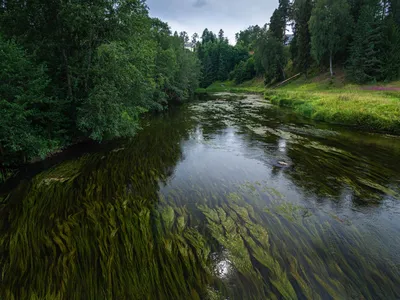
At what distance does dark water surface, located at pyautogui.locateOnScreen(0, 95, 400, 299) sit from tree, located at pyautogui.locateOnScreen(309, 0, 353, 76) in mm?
36094

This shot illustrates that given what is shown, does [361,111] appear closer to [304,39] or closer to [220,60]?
[304,39]

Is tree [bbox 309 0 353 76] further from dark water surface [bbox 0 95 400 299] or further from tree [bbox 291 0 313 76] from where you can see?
dark water surface [bbox 0 95 400 299]

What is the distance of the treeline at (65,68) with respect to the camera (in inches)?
378

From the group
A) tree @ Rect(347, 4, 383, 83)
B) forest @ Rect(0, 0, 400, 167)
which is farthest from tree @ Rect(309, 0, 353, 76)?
forest @ Rect(0, 0, 400, 167)

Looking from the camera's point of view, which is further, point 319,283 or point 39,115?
point 39,115

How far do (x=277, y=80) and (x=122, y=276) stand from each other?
60945mm

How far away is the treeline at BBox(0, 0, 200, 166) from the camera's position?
9.60m

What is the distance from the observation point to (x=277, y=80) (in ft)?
188

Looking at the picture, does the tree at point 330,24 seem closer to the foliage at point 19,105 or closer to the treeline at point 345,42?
the treeline at point 345,42

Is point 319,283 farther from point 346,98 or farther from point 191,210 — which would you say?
point 346,98

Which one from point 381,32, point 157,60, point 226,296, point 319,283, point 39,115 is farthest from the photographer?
point 381,32

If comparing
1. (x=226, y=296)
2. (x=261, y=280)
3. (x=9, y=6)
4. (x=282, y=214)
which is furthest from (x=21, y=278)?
(x=9, y=6)

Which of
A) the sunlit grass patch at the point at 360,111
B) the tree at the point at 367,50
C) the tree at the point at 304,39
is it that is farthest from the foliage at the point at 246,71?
the sunlit grass patch at the point at 360,111

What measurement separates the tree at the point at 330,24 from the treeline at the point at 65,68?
1528 inches
